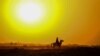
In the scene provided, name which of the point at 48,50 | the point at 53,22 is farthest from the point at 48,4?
the point at 48,50

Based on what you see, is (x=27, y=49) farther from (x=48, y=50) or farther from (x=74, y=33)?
(x=74, y=33)

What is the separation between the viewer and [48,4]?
0.85m

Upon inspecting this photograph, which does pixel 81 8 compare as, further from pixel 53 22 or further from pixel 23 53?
pixel 23 53

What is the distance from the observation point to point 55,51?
30.0 inches

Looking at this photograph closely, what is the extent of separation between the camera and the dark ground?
75cm

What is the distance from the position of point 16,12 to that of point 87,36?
28 cm

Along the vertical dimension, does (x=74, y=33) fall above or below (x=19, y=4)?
below

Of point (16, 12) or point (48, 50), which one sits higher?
point (16, 12)

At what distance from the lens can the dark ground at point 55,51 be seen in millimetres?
747

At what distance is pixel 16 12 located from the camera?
838mm

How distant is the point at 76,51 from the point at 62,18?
144 millimetres

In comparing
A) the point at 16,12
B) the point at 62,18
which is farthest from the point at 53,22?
the point at 16,12

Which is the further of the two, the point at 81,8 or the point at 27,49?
the point at 81,8

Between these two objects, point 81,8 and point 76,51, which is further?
point 81,8
